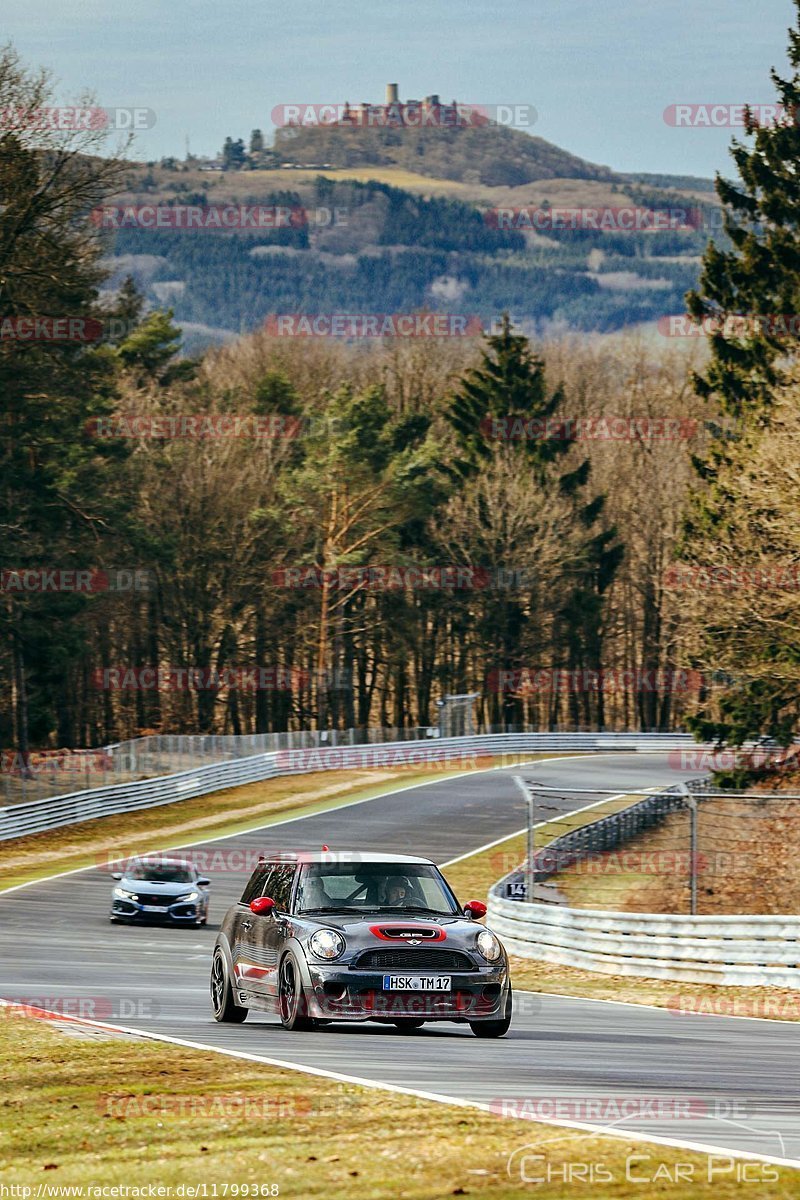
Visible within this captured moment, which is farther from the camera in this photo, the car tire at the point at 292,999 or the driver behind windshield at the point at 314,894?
the driver behind windshield at the point at 314,894

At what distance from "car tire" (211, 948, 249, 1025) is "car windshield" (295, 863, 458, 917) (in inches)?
59.9

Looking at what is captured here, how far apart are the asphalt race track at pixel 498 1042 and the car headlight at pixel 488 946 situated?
0.63 m

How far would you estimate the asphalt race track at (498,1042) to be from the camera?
995 centimetres

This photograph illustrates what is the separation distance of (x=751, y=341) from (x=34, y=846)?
2345cm

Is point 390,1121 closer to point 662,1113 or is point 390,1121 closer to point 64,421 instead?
point 662,1113

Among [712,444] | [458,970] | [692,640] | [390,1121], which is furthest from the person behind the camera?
[712,444]

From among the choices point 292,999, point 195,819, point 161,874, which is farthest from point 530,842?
point 195,819

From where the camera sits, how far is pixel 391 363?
101m

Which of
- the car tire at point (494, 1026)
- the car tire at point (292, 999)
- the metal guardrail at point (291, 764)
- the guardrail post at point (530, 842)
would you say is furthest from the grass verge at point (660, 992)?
the metal guardrail at point (291, 764)

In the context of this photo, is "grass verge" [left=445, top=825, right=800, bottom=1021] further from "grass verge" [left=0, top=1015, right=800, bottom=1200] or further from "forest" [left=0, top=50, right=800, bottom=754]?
"forest" [left=0, top=50, right=800, bottom=754]

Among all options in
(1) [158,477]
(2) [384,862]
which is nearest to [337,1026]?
(2) [384,862]

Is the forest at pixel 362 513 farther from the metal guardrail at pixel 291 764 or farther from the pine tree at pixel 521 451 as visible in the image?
the metal guardrail at pixel 291 764

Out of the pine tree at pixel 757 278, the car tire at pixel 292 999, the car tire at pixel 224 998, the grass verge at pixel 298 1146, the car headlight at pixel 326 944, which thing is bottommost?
the car tire at pixel 224 998

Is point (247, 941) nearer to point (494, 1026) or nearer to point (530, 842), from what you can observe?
point (494, 1026)
